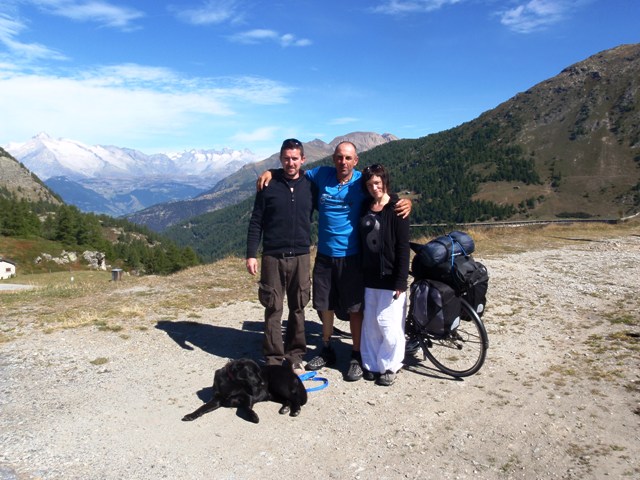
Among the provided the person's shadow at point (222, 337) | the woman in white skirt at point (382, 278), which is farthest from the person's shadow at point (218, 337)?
the woman in white skirt at point (382, 278)

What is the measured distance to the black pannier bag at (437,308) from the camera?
5707 millimetres

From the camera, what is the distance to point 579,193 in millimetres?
172250

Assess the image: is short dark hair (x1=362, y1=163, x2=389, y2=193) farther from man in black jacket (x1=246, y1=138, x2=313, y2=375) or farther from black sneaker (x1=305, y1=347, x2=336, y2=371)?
black sneaker (x1=305, y1=347, x2=336, y2=371)

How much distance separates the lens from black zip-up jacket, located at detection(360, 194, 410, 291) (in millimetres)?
5418

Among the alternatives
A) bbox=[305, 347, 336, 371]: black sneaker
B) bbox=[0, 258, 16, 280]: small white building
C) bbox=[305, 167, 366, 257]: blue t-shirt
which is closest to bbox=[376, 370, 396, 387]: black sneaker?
bbox=[305, 347, 336, 371]: black sneaker

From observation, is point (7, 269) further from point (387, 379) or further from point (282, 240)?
point (387, 379)

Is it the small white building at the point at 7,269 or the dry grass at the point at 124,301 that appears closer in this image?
the dry grass at the point at 124,301

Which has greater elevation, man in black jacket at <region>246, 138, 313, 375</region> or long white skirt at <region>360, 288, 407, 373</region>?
man in black jacket at <region>246, 138, 313, 375</region>

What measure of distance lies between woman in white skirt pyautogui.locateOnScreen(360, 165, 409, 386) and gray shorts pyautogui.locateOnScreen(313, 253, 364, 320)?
0.13 meters

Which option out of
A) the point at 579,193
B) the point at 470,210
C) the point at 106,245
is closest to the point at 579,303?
the point at 106,245

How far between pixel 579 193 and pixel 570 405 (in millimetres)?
196230

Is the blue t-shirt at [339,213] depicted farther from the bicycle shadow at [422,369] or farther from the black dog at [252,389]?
the bicycle shadow at [422,369]

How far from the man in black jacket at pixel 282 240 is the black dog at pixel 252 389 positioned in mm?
872

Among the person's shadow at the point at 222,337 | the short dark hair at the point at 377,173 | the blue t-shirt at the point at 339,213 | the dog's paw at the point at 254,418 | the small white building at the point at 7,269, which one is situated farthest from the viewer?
the small white building at the point at 7,269
